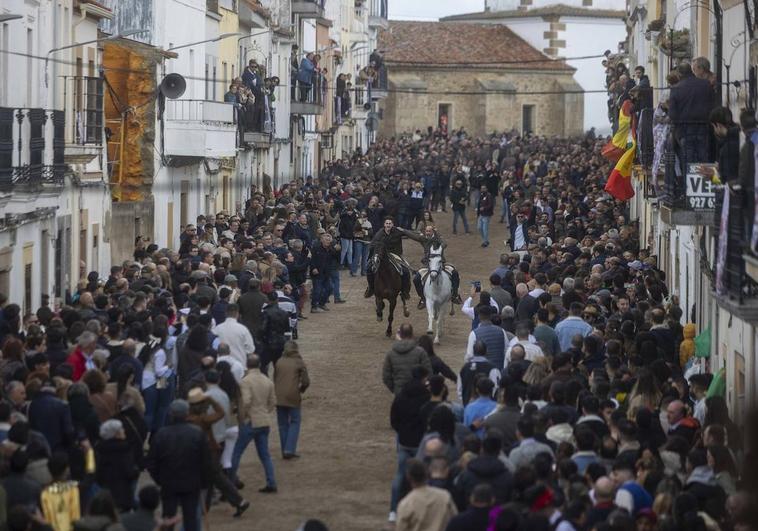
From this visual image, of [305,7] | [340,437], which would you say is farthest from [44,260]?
[305,7]

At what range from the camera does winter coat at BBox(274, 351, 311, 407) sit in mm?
18188

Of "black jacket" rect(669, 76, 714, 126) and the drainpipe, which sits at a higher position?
the drainpipe

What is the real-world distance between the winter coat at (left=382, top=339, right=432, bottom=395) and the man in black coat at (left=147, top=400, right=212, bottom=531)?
12.8 ft

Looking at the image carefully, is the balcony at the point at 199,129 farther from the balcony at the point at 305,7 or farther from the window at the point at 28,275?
the balcony at the point at 305,7

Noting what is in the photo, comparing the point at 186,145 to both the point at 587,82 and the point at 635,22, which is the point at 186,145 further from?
the point at 587,82

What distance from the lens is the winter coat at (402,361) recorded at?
58.9ft

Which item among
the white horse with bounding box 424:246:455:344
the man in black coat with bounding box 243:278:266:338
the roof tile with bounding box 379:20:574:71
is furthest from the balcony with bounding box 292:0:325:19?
the man in black coat with bounding box 243:278:266:338

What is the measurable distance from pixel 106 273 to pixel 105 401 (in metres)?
17.7

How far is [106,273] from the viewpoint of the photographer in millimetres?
32812

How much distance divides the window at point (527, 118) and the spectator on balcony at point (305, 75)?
110 ft

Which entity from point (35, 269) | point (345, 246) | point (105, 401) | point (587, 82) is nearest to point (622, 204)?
point (345, 246)

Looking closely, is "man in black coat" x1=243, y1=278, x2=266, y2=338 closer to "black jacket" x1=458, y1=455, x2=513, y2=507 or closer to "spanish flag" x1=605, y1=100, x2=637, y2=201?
"spanish flag" x1=605, y1=100, x2=637, y2=201

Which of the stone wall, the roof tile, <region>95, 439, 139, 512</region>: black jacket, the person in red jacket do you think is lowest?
<region>95, 439, 139, 512</region>: black jacket

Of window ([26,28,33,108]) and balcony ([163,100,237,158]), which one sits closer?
window ([26,28,33,108])
